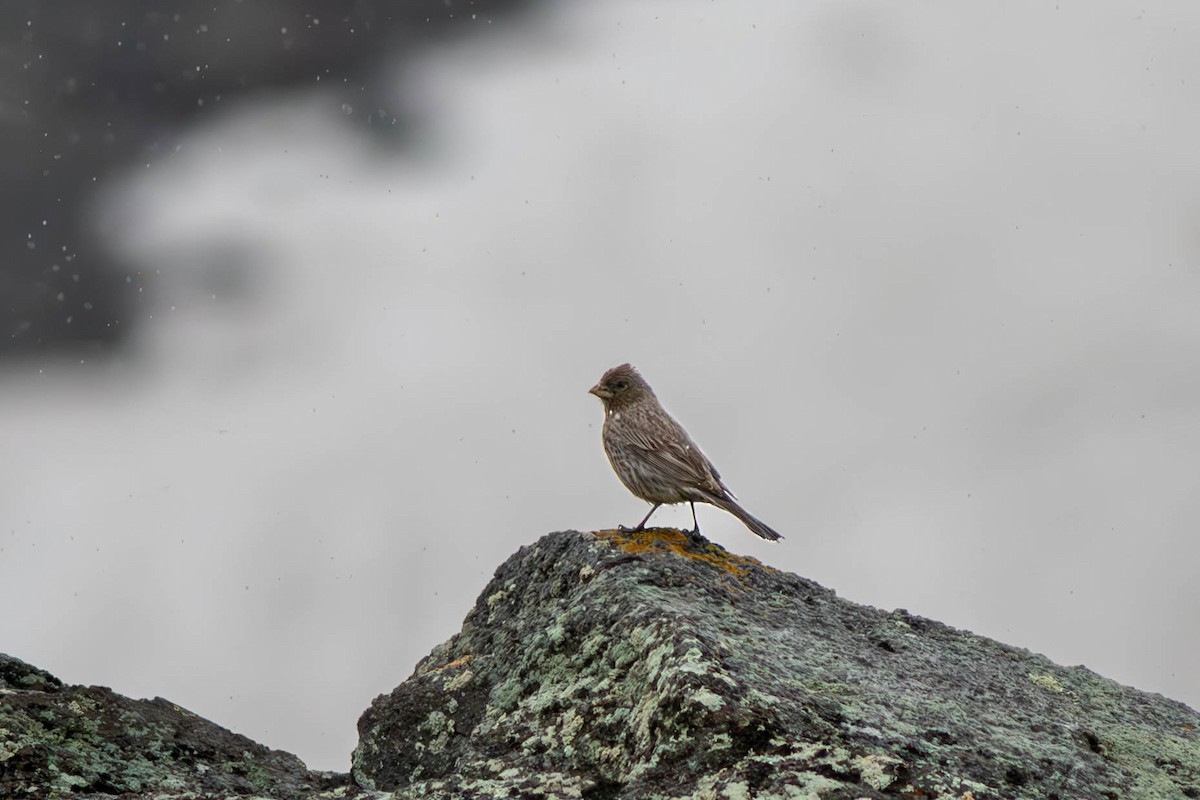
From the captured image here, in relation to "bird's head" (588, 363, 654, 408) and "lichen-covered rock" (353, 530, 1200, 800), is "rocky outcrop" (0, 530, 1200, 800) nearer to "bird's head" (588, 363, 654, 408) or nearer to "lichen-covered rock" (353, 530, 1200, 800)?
"lichen-covered rock" (353, 530, 1200, 800)

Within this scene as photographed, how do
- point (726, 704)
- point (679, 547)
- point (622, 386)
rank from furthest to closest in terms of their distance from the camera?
point (622, 386) → point (679, 547) → point (726, 704)

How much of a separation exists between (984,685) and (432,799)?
269cm

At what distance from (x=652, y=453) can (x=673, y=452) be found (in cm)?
15

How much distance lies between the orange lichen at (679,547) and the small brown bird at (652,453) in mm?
711

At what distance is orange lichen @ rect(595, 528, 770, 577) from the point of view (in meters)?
6.27

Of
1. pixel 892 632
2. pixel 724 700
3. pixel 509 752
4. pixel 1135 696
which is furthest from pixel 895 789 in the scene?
pixel 1135 696

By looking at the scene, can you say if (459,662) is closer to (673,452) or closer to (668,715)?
(668,715)

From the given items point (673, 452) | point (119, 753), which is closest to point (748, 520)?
point (673, 452)

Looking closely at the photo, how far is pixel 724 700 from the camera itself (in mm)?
4441

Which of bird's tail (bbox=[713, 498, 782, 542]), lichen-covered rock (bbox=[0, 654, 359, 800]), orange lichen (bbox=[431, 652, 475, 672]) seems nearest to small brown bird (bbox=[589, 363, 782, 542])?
bird's tail (bbox=[713, 498, 782, 542])

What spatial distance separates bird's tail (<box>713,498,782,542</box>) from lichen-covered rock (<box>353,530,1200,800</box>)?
0.89m

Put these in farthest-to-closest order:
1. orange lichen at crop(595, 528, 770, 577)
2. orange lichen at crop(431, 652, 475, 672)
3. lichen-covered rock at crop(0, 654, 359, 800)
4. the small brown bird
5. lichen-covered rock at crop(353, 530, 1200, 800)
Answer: the small brown bird < orange lichen at crop(595, 528, 770, 577) < orange lichen at crop(431, 652, 475, 672) < lichen-covered rock at crop(0, 654, 359, 800) < lichen-covered rock at crop(353, 530, 1200, 800)

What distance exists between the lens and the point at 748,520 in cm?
762

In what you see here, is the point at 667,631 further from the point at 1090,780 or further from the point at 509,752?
the point at 1090,780
